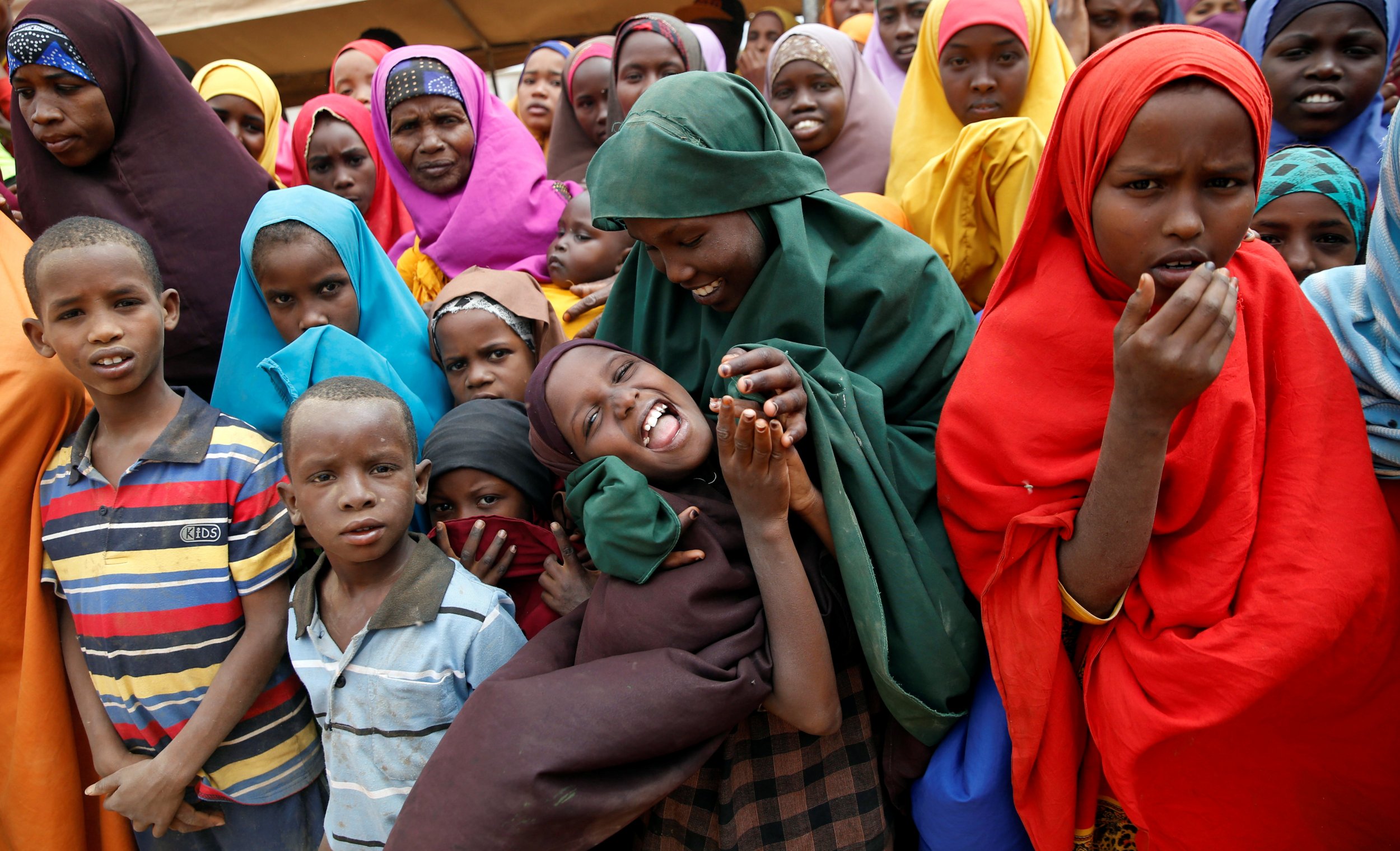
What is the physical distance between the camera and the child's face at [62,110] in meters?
2.69

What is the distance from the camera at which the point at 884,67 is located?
179 inches

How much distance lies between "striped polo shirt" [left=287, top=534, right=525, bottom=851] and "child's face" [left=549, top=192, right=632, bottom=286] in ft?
5.42

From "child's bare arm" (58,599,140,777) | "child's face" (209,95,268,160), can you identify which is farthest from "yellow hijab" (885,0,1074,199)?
"child's face" (209,95,268,160)

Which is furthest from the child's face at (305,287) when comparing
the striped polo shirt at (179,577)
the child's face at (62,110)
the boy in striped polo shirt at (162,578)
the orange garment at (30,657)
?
the child's face at (62,110)

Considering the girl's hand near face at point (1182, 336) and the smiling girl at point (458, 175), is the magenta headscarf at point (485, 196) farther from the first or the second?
the girl's hand near face at point (1182, 336)

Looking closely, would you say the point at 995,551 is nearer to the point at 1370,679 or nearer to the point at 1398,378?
the point at 1370,679

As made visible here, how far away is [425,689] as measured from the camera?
1.94 metres

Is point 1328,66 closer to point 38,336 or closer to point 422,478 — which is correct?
point 422,478

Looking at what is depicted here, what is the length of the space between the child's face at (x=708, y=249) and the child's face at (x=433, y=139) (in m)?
2.08

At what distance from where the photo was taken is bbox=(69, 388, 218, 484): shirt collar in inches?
86.3

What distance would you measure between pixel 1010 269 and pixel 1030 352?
9.0 inches

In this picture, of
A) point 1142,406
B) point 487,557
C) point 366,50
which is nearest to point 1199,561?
point 1142,406

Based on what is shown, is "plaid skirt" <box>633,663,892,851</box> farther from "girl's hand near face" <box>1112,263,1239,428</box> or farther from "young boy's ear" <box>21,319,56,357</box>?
"young boy's ear" <box>21,319,56,357</box>

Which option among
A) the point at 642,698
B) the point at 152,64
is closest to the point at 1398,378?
the point at 642,698
